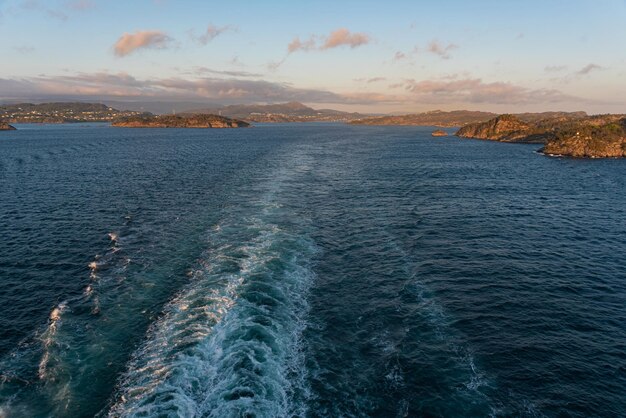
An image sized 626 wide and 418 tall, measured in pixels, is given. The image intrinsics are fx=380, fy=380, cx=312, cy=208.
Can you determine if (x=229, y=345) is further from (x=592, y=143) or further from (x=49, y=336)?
(x=592, y=143)

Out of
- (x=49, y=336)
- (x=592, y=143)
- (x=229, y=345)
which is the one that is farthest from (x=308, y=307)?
(x=592, y=143)

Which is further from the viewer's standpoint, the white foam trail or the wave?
the white foam trail

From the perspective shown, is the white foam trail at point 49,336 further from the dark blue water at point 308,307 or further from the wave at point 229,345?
the wave at point 229,345

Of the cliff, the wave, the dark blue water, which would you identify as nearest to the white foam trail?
the dark blue water

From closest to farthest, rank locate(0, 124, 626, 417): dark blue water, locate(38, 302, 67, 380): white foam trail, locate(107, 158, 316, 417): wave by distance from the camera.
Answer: locate(107, 158, 316, 417): wave → locate(0, 124, 626, 417): dark blue water → locate(38, 302, 67, 380): white foam trail

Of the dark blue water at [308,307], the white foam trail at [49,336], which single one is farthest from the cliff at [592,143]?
the white foam trail at [49,336]

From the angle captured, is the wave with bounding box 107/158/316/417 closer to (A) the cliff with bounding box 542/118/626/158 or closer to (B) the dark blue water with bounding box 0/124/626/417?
(B) the dark blue water with bounding box 0/124/626/417

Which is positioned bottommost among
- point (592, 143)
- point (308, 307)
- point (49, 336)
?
point (308, 307)

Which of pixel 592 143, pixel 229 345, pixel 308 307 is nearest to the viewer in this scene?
pixel 229 345
